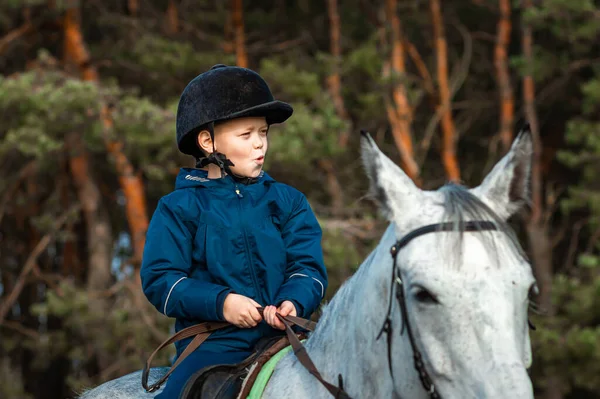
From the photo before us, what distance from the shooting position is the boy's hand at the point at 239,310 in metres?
2.89

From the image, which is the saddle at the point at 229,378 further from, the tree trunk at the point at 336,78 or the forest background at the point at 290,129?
the tree trunk at the point at 336,78

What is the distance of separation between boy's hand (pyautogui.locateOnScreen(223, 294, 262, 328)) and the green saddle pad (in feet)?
0.50

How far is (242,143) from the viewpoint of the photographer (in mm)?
3260

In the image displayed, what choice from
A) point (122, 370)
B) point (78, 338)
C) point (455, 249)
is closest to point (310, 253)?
point (455, 249)

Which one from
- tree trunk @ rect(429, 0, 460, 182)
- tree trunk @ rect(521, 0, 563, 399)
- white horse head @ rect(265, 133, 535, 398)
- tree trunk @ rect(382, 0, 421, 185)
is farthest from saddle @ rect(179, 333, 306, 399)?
tree trunk @ rect(429, 0, 460, 182)

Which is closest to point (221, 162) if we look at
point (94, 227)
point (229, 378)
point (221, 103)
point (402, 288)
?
point (221, 103)

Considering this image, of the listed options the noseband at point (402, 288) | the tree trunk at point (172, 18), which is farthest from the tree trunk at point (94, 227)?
the noseband at point (402, 288)

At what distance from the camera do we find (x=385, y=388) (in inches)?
99.0

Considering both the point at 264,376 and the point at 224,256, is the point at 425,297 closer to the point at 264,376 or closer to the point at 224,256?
the point at 264,376

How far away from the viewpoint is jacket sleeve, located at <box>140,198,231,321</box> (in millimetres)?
2928

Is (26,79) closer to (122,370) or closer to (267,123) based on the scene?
(122,370)

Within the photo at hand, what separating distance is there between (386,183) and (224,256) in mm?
824

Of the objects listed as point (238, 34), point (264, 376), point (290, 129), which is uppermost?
point (238, 34)

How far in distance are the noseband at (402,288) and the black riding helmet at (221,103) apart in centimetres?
98
